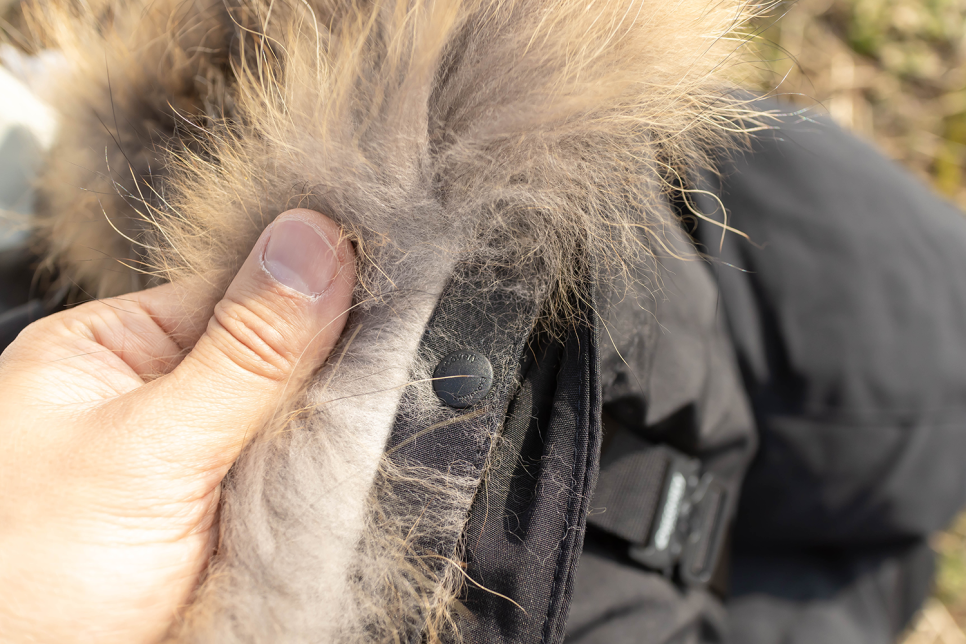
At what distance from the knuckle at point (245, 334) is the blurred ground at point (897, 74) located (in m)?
2.27

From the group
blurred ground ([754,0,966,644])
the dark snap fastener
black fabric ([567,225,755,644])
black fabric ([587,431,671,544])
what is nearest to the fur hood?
the dark snap fastener

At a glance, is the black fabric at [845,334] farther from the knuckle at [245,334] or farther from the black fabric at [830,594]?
the knuckle at [245,334]

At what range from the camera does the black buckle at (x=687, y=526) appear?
0.91 metres

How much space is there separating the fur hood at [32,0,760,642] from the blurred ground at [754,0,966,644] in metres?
1.96

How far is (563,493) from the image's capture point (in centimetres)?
54

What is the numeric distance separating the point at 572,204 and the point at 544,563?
0.39 m

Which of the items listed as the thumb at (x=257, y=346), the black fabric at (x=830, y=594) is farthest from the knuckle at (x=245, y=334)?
the black fabric at (x=830, y=594)

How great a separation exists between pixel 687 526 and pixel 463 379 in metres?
0.69

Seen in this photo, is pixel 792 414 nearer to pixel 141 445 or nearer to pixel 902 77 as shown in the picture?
pixel 141 445

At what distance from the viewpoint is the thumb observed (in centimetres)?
→ 55

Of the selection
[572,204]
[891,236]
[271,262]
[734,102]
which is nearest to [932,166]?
[891,236]

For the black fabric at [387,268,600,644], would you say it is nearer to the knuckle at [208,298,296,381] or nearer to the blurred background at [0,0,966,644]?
the knuckle at [208,298,296,381]

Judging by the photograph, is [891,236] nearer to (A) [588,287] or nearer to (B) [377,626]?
(A) [588,287]

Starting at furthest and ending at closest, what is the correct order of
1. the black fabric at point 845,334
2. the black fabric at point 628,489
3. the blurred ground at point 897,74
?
1. the blurred ground at point 897,74
2. the black fabric at point 845,334
3. the black fabric at point 628,489
